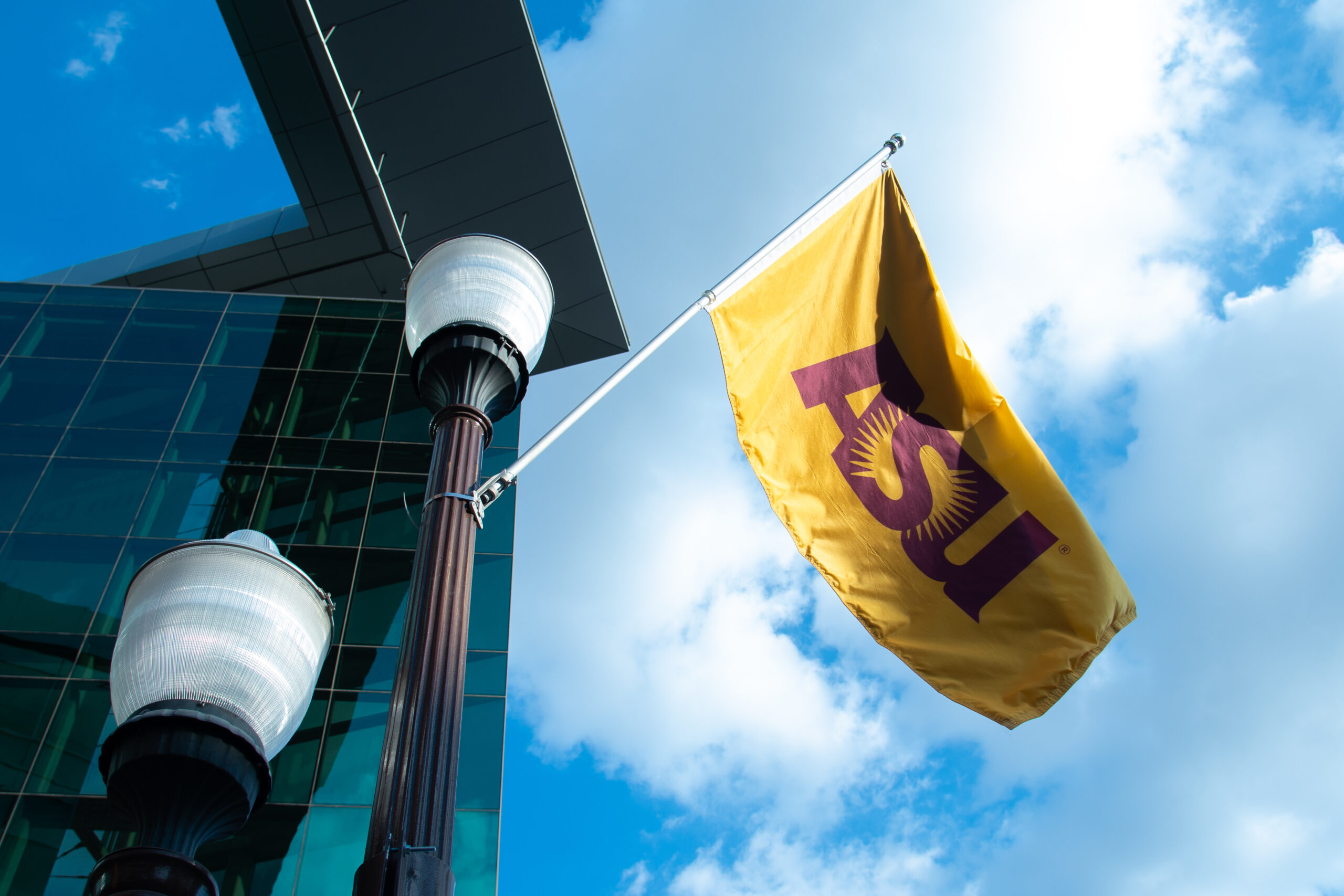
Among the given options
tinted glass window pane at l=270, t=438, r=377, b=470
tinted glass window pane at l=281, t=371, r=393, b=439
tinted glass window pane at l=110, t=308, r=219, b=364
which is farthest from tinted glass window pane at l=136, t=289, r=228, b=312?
tinted glass window pane at l=270, t=438, r=377, b=470

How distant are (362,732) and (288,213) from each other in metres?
12.0

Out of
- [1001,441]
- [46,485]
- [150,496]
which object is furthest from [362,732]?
[1001,441]

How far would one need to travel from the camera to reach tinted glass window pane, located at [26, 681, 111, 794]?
37.9 feet

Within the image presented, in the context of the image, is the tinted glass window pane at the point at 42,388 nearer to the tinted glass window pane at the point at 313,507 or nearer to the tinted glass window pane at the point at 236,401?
the tinted glass window pane at the point at 236,401

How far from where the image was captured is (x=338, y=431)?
16.9 m

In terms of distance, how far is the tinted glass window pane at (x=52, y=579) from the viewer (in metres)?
13.3

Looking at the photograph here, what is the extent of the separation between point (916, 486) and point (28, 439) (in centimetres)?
1512

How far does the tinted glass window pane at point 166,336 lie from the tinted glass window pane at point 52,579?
14.8 feet

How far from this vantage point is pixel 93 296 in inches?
752

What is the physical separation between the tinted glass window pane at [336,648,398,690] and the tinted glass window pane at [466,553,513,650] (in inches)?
45.3

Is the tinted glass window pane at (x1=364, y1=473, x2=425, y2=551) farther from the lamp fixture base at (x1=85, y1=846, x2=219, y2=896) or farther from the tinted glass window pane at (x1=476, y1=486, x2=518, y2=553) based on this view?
the lamp fixture base at (x1=85, y1=846, x2=219, y2=896)

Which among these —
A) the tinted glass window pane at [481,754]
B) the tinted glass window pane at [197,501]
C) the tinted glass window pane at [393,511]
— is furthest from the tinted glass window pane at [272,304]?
the tinted glass window pane at [481,754]

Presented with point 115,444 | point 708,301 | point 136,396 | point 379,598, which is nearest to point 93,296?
point 136,396

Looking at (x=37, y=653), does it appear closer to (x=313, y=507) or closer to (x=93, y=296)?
(x=313, y=507)
